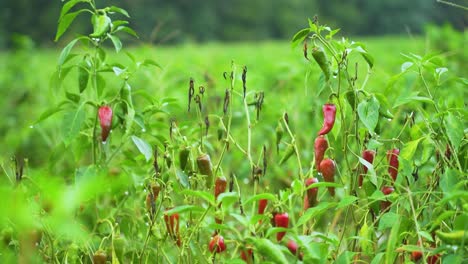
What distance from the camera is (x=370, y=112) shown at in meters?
1.47

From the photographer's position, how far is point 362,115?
1.46 m

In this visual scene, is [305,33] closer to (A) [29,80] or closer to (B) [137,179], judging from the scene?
(B) [137,179]

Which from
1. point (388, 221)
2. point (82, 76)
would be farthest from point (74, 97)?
point (388, 221)

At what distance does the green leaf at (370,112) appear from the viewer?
146 cm

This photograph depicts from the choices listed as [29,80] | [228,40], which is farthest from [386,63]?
[228,40]

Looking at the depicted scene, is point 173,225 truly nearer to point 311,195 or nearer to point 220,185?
point 220,185

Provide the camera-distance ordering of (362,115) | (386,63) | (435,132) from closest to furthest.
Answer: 1. (362,115)
2. (435,132)
3. (386,63)

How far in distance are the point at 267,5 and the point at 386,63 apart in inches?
1103

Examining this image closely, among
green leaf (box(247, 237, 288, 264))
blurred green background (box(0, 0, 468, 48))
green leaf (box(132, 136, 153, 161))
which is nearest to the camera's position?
green leaf (box(247, 237, 288, 264))

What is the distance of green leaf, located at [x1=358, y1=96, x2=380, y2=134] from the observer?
57.3 inches

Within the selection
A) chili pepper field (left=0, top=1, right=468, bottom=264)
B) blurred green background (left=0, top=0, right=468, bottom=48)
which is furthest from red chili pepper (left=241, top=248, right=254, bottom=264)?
blurred green background (left=0, top=0, right=468, bottom=48)

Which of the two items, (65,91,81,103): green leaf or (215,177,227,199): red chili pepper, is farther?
(65,91,81,103): green leaf

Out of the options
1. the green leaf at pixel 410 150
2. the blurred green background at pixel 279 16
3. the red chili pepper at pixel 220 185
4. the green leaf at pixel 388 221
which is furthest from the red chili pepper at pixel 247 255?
the blurred green background at pixel 279 16

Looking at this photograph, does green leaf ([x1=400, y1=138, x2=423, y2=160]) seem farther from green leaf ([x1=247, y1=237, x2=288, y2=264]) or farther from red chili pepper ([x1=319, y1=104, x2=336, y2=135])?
green leaf ([x1=247, y1=237, x2=288, y2=264])
